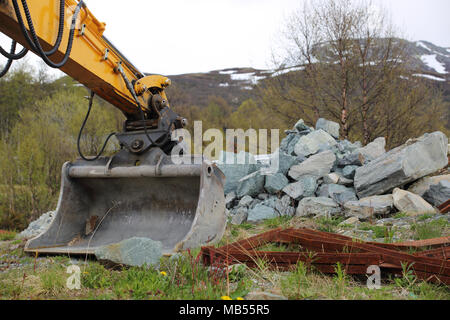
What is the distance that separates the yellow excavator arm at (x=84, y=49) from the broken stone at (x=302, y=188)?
2.73m

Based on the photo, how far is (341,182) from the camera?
5957mm

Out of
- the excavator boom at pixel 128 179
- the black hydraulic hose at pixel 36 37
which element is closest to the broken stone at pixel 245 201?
the excavator boom at pixel 128 179

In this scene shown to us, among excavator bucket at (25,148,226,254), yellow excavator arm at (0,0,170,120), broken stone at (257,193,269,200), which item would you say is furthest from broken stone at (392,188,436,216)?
yellow excavator arm at (0,0,170,120)

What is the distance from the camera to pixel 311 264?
2.36 meters

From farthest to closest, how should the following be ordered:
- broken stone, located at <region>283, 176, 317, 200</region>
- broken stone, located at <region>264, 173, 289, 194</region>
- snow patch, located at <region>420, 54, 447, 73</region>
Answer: snow patch, located at <region>420, 54, 447, 73</region>
broken stone, located at <region>264, 173, 289, 194</region>
broken stone, located at <region>283, 176, 317, 200</region>

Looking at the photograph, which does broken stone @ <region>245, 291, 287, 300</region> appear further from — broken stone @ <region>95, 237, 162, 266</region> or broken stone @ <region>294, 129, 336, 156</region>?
broken stone @ <region>294, 129, 336, 156</region>

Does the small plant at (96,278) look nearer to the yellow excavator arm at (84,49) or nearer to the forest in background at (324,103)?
the yellow excavator arm at (84,49)

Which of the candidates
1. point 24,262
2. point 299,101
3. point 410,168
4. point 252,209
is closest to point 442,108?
point 299,101

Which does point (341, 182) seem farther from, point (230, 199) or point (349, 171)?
point (230, 199)

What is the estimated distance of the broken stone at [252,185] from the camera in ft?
20.5

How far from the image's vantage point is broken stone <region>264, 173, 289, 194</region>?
609cm

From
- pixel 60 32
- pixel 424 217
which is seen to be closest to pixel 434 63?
pixel 424 217

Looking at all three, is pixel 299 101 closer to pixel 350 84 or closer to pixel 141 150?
pixel 350 84
